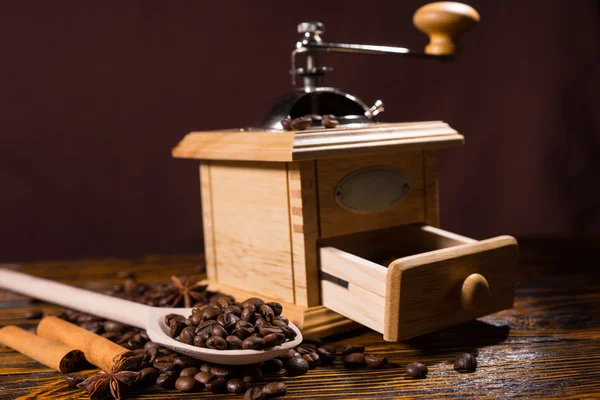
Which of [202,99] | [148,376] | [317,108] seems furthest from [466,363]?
[202,99]

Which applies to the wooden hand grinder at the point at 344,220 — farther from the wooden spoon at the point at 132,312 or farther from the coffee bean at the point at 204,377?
the coffee bean at the point at 204,377

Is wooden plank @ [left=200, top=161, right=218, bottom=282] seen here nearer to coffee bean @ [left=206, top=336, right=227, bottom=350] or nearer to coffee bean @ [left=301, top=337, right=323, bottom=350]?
coffee bean @ [left=301, top=337, right=323, bottom=350]

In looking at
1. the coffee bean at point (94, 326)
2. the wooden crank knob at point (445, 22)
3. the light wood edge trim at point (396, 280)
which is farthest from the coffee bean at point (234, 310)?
the wooden crank knob at point (445, 22)

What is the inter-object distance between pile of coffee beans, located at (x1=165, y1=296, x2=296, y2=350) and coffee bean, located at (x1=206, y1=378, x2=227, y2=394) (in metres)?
0.06

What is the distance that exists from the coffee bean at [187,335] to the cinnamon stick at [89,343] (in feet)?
0.42

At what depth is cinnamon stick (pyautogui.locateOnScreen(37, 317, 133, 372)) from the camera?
1.46 metres

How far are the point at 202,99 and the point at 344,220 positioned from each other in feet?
4.94

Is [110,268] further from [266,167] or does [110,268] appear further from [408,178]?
[408,178]

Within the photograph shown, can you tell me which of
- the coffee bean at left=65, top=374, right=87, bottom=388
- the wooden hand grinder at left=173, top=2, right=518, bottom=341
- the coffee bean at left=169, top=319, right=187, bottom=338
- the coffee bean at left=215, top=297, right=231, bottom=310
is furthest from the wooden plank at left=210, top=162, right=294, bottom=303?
the coffee bean at left=65, top=374, right=87, bottom=388

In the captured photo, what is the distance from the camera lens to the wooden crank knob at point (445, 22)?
1880 mm

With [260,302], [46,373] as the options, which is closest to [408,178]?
[260,302]

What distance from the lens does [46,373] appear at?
151 cm

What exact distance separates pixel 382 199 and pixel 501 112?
5.00ft

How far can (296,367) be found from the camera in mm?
1432
